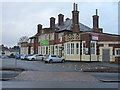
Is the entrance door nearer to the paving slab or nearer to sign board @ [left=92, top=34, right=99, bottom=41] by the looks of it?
sign board @ [left=92, top=34, right=99, bottom=41]

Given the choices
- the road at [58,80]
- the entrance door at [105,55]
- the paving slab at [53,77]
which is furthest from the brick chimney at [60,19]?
the paving slab at [53,77]

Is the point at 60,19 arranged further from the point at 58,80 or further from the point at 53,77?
the point at 58,80

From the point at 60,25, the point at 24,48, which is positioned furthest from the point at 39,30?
the point at 24,48

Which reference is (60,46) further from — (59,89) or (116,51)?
(59,89)

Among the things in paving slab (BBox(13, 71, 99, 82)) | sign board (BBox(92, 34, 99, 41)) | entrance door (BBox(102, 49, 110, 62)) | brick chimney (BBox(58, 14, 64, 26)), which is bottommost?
paving slab (BBox(13, 71, 99, 82))

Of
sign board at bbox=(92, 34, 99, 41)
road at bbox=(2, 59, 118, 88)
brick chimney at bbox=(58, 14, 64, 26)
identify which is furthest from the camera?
brick chimney at bbox=(58, 14, 64, 26)

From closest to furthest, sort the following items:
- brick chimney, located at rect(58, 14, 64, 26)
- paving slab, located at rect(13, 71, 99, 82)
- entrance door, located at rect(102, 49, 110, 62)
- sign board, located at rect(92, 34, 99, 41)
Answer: paving slab, located at rect(13, 71, 99, 82), entrance door, located at rect(102, 49, 110, 62), sign board, located at rect(92, 34, 99, 41), brick chimney, located at rect(58, 14, 64, 26)

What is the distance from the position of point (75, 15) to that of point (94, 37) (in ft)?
28.9

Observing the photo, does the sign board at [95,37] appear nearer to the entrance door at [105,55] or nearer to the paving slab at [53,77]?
the entrance door at [105,55]

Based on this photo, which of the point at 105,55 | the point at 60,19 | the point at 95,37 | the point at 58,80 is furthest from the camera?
the point at 60,19

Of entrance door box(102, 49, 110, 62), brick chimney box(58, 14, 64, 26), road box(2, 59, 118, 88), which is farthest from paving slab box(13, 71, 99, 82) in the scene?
brick chimney box(58, 14, 64, 26)

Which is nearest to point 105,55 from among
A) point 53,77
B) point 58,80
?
point 53,77

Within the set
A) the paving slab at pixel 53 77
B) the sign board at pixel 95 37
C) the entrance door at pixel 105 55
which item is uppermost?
the sign board at pixel 95 37

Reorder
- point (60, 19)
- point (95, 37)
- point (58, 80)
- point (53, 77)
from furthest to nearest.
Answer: point (60, 19), point (95, 37), point (53, 77), point (58, 80)
